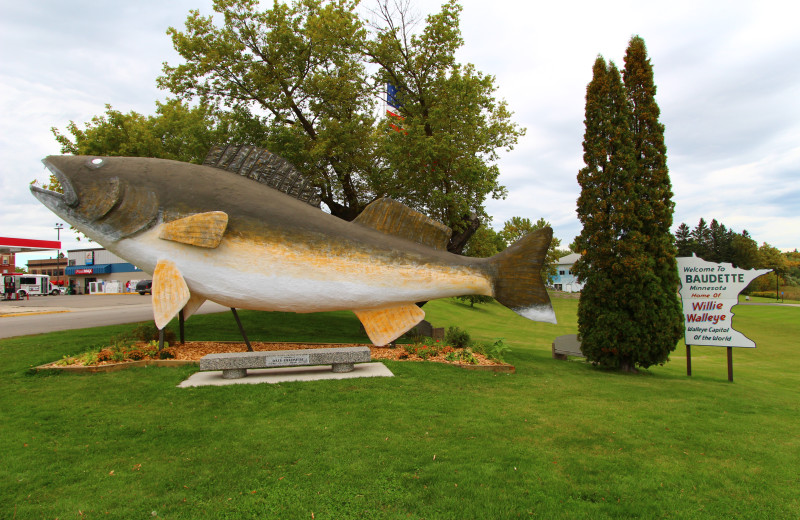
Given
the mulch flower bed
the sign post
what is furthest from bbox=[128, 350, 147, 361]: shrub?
the sign post

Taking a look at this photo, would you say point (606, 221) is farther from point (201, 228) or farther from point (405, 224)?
point (201, 228)

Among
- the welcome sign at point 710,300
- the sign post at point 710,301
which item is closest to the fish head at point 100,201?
the welcome sign at point 710,300

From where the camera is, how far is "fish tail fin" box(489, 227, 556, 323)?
19.7ft

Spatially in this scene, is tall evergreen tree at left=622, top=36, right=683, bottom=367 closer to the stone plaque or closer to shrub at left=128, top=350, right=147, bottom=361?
the stone plaque

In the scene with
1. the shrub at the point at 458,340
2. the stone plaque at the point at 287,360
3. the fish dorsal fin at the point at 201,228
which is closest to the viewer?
the fish dorsal fin at the point at 201,228

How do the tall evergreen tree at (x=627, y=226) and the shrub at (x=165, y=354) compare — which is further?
the tall evergreen tree at (x=627, y=226)

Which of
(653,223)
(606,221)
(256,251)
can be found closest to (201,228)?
(256,251)

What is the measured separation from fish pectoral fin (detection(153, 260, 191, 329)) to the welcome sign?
971 centimetres

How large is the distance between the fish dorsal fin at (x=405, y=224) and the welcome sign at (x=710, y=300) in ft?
20.4

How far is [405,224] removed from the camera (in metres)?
6.47

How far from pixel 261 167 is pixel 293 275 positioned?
2.14 m

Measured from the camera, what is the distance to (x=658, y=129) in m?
9.41

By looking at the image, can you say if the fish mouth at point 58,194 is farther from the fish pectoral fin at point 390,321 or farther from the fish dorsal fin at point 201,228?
the fish pectoral fin at point 390,321

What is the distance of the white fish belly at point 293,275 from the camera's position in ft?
18.9
